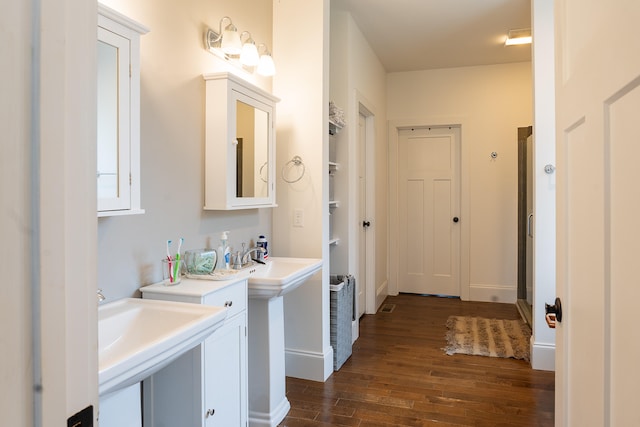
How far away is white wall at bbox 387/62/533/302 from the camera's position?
4844mm

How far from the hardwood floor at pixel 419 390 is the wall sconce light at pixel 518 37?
2782 millimetres

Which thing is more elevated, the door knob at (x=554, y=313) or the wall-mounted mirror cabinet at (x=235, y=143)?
the wall-mounted mirror cabinet at (x=235, y=143)

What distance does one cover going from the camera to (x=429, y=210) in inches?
208

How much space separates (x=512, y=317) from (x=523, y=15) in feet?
9.18

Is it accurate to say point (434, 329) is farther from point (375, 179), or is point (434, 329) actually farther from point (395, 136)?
Result: point (395, 136)

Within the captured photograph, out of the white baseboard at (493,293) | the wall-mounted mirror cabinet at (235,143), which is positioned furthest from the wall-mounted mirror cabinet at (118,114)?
the white baseboard at (493,293)

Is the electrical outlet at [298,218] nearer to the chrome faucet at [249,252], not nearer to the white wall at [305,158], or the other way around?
the white wall at [305,158]

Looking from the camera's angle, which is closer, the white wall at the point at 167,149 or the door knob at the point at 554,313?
the door knob at the point at 554,313

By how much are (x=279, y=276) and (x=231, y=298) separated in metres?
0.41

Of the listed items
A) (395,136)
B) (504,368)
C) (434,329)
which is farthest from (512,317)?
(395,136)

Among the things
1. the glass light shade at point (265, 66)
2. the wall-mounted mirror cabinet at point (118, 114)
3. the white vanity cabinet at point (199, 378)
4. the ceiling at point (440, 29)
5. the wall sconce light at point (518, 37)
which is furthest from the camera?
the wall sconce light at point (518, 37)

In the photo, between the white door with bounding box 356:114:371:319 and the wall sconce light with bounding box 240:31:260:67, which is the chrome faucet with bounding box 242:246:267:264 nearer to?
the wall sconce light with bounding box 240:31:260:67

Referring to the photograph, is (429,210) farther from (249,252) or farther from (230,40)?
(230,40)

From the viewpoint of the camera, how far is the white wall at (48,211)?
1.36 ft
